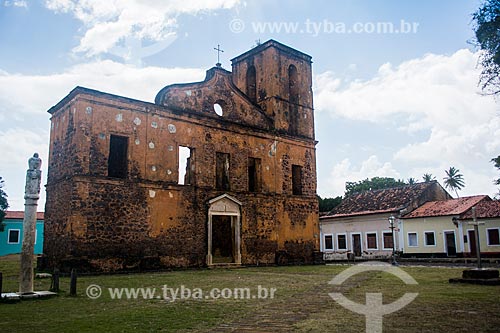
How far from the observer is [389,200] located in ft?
105

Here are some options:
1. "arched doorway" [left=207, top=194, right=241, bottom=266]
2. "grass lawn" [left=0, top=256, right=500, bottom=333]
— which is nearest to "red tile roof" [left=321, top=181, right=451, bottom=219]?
"arched doorway" [left=207, top=194, right=241, bottom=266]

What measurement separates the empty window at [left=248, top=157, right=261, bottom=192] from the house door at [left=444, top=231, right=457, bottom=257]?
1447 cm

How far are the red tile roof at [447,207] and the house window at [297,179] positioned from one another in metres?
11.0

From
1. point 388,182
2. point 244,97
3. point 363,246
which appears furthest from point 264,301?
point 388,182

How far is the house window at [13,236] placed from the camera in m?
38.2

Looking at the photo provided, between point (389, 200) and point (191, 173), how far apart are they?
62.1 feet

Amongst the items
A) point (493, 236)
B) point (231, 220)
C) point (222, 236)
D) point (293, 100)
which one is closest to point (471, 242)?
point (493, 236)

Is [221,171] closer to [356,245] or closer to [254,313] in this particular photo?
[254,313]

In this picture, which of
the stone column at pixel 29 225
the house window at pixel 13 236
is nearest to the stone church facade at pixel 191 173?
the stone column at pixel 29 225

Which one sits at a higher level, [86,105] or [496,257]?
[86,105]

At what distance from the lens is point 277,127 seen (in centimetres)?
2144

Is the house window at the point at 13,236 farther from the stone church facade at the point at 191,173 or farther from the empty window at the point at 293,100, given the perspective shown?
the empty window at the point at 293,100

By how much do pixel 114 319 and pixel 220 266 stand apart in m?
12.6

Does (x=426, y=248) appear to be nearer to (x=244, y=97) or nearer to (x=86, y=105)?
(x=244, y=97)
